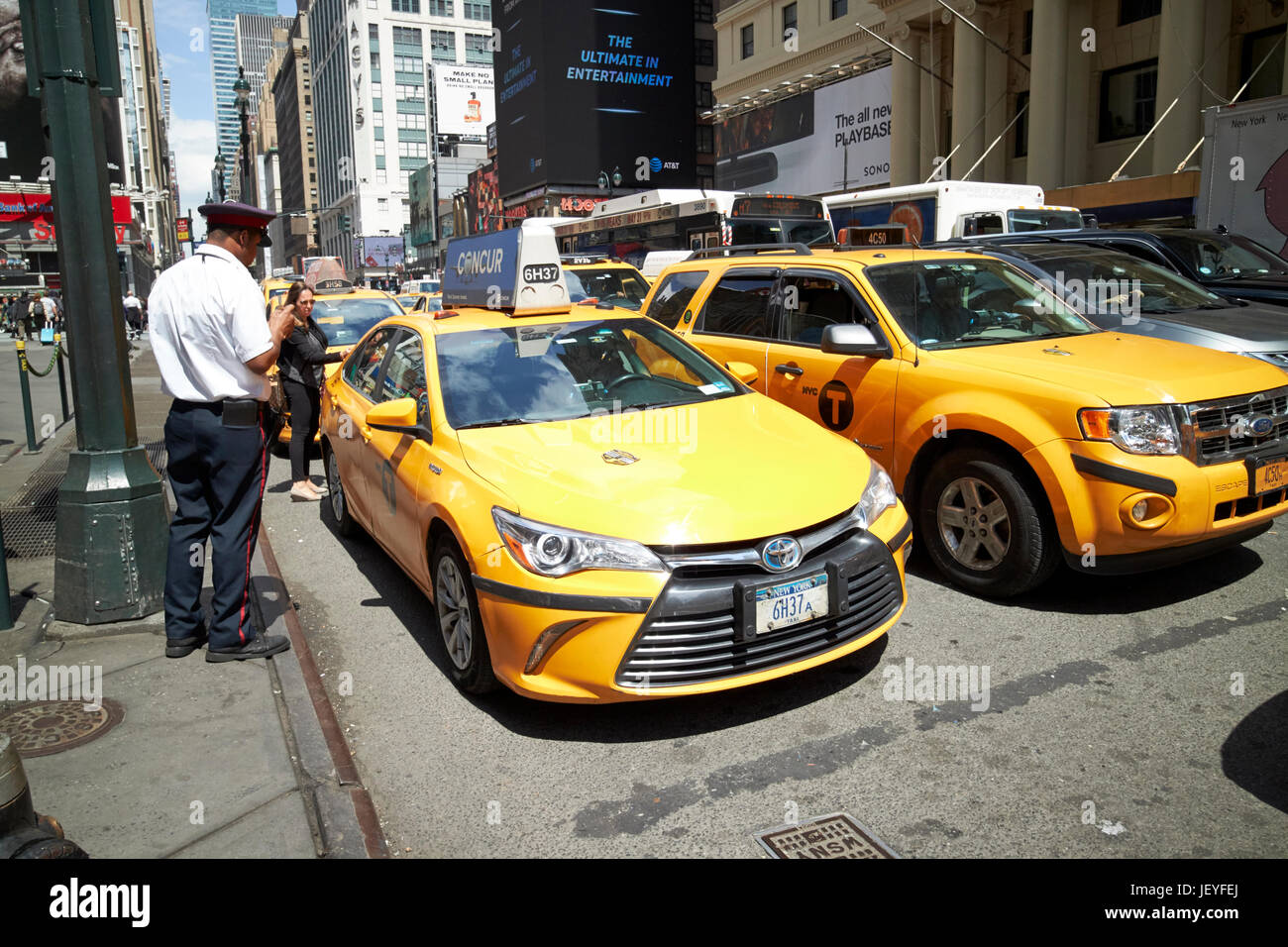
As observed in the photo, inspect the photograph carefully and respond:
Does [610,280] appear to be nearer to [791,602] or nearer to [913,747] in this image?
[791,602]

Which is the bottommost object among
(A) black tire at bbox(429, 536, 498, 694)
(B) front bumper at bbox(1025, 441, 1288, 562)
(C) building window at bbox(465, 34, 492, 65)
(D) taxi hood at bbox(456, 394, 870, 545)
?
(A) black tire at bbox(429, 536, 498, 694)

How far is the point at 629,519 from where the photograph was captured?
12.0ft

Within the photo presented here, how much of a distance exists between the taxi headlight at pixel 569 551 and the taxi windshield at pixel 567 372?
1033 mm

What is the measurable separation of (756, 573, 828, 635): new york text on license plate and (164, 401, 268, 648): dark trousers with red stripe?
8.10 feet

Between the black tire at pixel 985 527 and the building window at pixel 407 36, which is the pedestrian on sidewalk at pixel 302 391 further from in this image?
the building window at pixel 407 36

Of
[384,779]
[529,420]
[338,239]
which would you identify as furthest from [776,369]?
[338,239]

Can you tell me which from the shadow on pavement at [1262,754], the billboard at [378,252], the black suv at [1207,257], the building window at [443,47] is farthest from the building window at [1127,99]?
the building window at [443,47]

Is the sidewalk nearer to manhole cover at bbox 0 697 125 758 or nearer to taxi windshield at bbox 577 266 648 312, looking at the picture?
manhole cover at bbox 0 697 125 758

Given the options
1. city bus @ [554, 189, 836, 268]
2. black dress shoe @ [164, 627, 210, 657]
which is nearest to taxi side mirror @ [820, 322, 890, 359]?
black dress shoe @ [164, 627, 210, 657]

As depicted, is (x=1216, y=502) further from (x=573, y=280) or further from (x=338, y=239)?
(x=338, y=239)

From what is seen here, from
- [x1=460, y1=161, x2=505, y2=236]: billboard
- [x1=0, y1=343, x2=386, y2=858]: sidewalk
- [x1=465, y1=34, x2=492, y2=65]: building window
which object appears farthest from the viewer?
[x1=465, y1=34, x2=492, y2=65]: building window

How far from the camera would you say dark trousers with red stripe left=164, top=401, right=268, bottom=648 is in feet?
14.3
